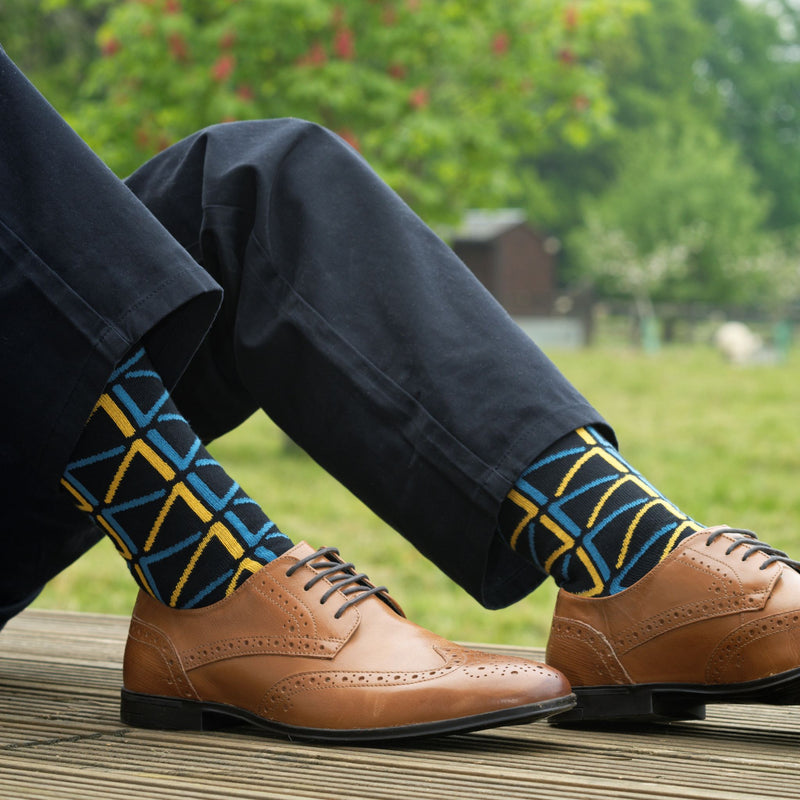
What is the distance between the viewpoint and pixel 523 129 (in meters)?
8.55

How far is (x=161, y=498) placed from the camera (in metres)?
1.00

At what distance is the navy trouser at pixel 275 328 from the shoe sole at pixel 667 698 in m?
0.13

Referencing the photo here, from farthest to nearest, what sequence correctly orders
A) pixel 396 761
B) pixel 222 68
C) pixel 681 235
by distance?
pixel 681 235 < pixel 222 68 < pixel 396 761

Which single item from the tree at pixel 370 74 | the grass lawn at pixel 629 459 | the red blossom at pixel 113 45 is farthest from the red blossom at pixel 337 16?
the grass lawn at pixel 629 459

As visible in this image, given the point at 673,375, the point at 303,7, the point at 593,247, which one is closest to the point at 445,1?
the point at 303,7

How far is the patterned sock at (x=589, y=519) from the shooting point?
1030 mm

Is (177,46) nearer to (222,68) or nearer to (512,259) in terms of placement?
(222,68)

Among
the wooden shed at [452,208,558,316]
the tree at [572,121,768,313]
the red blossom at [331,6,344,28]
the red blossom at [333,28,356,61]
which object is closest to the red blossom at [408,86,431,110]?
the red blossom at [333,28,356,61]

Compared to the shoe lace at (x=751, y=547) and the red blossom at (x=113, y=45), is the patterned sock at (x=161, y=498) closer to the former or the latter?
the shoe lace at (x=751, y=547)

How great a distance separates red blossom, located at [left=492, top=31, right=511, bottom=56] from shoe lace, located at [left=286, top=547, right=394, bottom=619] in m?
7.26

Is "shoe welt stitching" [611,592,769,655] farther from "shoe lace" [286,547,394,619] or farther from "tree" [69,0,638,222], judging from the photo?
"tree" [69,0,638,222]

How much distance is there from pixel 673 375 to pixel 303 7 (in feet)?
25.8

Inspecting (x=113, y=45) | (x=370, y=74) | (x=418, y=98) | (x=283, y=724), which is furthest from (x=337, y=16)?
(x=283, y=724)

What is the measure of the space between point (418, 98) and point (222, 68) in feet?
4.07
